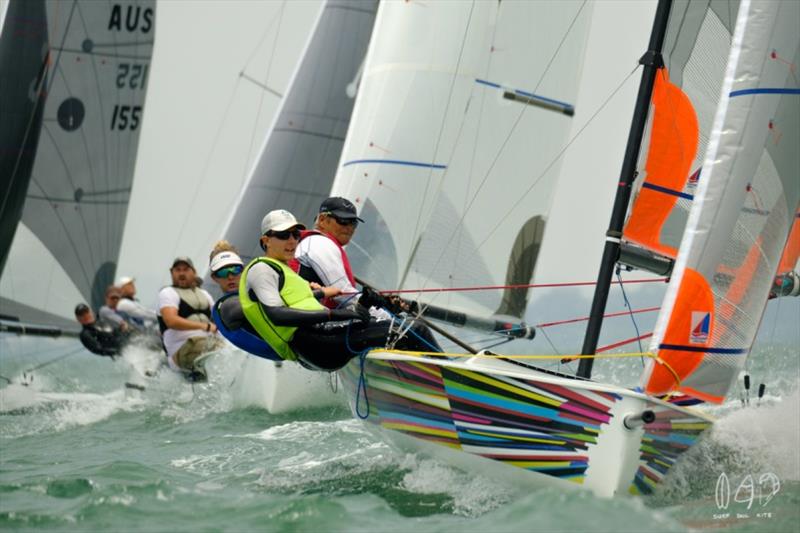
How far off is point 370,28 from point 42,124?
3.37 metres

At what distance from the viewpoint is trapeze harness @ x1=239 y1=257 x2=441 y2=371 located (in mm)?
6203

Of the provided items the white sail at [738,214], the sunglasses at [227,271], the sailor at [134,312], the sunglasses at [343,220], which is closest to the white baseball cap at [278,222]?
the sunglasses at [343,220]

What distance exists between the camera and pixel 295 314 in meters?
6.09

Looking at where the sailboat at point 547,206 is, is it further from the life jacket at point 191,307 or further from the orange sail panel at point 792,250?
the life jacket at point 191,307

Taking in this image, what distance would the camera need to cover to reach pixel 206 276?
1274 centimetres

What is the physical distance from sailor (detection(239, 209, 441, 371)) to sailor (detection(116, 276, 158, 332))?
5.60 meters

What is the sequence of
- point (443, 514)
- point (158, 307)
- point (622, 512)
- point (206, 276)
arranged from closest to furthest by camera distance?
1. point (622, 512)
2. point (443, 514)
3. point (158, 307)
4. point (206, 276)

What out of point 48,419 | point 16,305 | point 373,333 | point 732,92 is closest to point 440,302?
point 48,419

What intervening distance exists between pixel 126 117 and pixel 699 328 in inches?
406

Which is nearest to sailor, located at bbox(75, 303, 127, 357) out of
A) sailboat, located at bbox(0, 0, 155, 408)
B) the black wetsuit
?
the black wetsuit

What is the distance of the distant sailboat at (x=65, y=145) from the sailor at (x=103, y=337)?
111 centimetres

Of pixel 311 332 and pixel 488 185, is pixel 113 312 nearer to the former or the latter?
pixel 488 185

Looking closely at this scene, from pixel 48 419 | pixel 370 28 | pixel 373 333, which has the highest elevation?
pixel 370 28

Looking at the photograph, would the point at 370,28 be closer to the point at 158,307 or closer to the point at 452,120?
the point at 452,120
